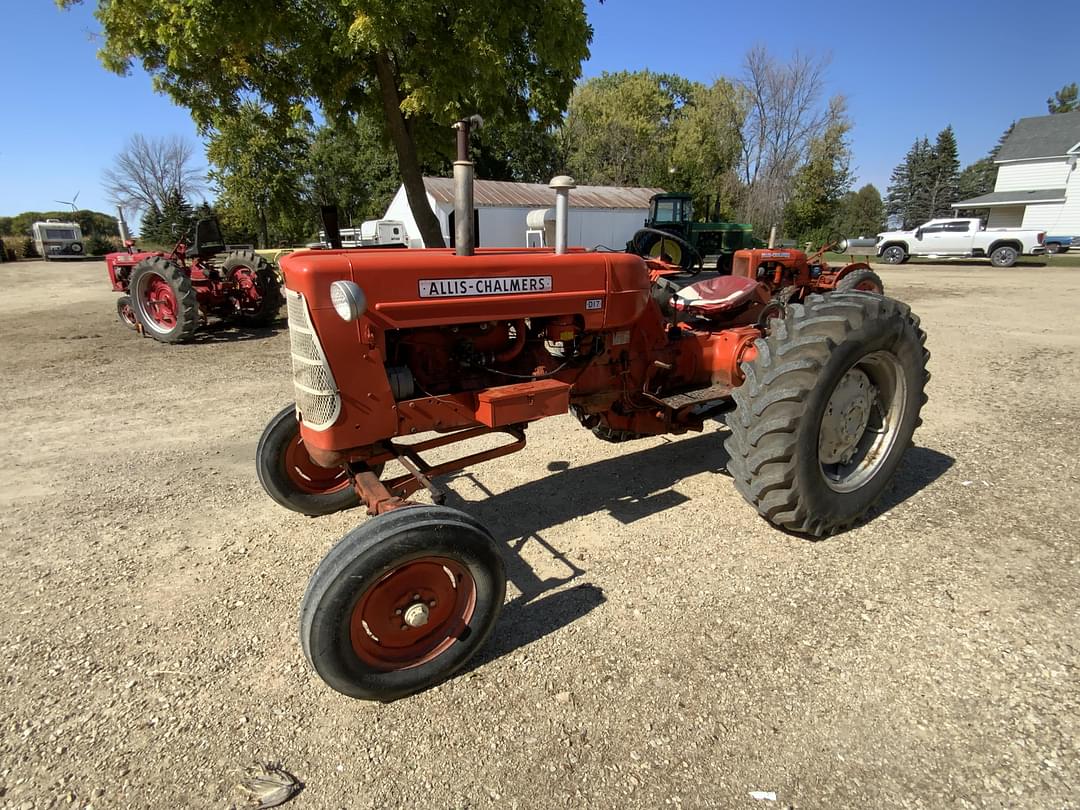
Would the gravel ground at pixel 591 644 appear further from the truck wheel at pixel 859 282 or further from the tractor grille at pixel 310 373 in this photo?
the truck wheel at pixel 859 282

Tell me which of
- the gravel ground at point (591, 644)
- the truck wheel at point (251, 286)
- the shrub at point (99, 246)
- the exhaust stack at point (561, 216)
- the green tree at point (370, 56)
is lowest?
the gravel ground at point (591, 644)

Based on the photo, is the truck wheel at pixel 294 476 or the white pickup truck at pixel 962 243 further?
the white pickup truck at pixel 962 243

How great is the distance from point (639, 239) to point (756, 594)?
15.1 ft

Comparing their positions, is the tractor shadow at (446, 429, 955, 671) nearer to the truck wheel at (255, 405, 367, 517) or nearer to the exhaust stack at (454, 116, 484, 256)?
the truck wheel at (255, 405, 367, 517)

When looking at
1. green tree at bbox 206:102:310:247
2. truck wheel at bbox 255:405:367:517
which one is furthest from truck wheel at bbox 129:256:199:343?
green tree at bbox 206:102:310:247

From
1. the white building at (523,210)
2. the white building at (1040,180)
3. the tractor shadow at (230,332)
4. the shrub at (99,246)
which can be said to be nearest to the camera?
the tractor shadow at (230,332)

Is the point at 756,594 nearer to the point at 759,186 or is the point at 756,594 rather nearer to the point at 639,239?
the point at 639,239

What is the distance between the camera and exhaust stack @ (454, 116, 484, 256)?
2.47 meters

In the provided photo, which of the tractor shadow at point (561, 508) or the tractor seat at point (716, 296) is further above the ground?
the tractor seat at point (716, 296)

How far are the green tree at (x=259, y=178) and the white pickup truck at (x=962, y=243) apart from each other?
28458 millimetres

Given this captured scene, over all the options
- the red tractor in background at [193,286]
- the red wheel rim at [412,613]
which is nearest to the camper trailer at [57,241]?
the red tractor in background at [193,286]

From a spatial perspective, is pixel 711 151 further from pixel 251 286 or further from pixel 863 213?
pixel 251 286

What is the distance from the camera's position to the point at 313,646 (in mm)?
2016

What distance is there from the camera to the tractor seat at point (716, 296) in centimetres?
423
